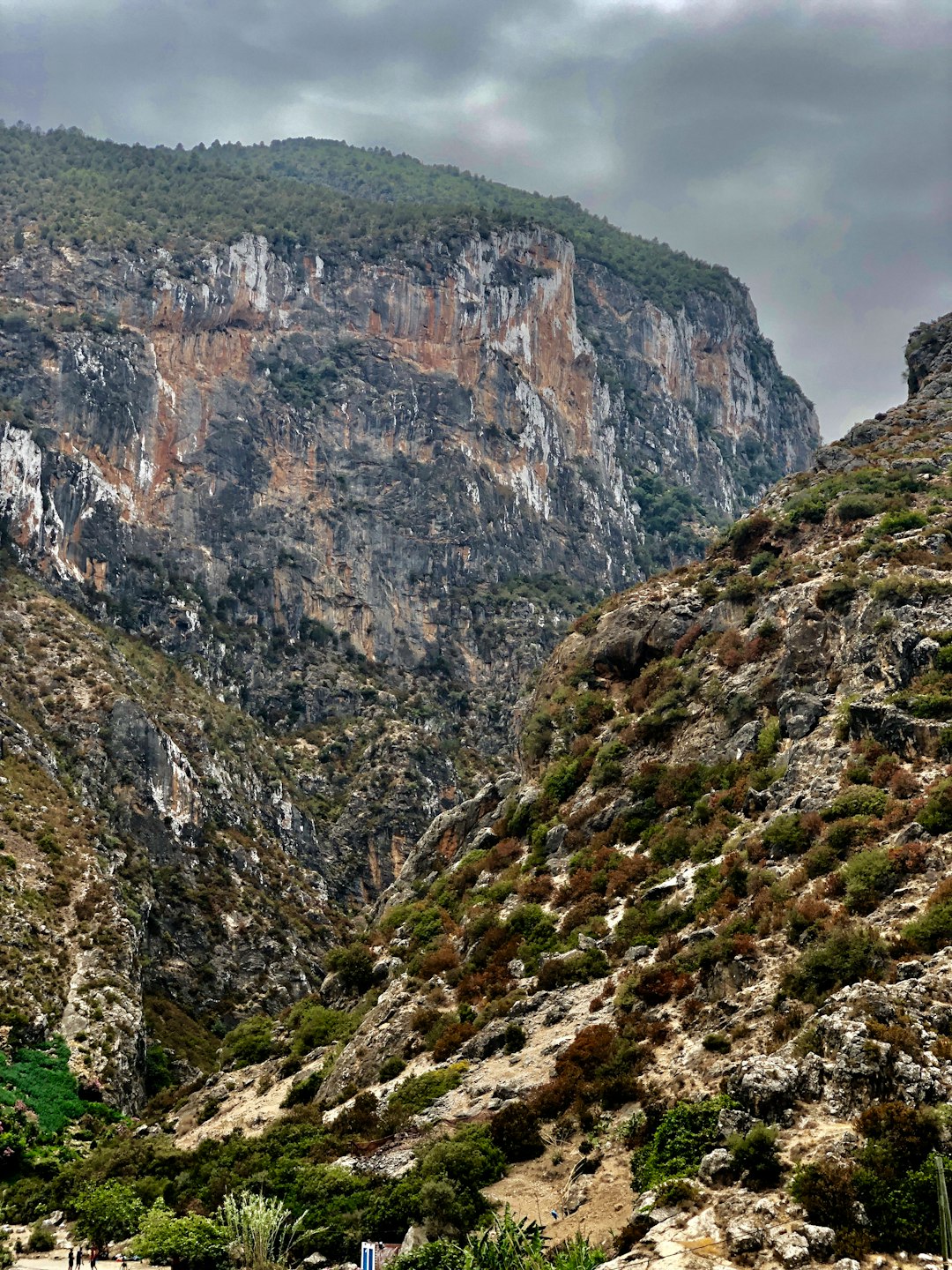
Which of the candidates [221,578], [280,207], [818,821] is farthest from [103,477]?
[818,821]

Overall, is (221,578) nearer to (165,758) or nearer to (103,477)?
(103,477)

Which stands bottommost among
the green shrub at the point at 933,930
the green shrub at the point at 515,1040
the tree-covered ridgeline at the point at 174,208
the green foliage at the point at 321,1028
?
the green foliage at the point at 321,1028

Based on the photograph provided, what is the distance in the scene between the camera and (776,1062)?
21.9 metres

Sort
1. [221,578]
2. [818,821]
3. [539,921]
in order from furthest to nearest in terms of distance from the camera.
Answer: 1. [221,578]
2. [539,921]
3. [818,821]

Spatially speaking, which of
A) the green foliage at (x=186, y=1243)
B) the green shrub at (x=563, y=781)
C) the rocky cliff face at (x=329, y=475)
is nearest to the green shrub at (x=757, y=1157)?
the green foliage at (x=186, y=1243)

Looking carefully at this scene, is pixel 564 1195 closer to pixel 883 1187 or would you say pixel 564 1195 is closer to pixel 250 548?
pixel 883 1187

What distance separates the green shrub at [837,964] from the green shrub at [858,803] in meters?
5.42

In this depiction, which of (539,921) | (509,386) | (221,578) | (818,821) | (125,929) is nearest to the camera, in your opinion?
(818,821)

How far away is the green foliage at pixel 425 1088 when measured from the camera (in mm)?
31391

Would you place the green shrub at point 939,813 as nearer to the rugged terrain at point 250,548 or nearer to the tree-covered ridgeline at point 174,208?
the rugged terrain at point 250,548

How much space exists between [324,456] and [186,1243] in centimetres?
11009

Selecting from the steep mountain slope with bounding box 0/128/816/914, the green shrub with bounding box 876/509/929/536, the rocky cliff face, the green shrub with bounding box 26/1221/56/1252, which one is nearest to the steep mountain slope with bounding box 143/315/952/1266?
the green shrub with bounding box 876/509/929/536

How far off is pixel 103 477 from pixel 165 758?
37.3m

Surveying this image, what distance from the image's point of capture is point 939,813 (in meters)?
27.2
